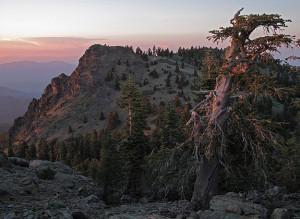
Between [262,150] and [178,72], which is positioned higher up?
[178,72]

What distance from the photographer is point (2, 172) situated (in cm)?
1608

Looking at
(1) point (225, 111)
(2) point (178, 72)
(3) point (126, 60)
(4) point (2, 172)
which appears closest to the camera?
(1) point (225, 111)

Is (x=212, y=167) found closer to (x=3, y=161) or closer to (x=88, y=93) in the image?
(x=3, y=161)

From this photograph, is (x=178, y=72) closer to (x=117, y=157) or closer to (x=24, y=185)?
(x=117, y=157)

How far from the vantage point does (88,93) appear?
127938mm

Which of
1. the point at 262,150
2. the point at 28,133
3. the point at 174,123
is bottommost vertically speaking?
the point at 28,133

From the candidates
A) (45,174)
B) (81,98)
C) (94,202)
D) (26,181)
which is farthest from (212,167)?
(81,98)

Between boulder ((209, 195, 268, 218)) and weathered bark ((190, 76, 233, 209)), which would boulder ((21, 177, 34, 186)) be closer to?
weathered bark ((190, 76, 233, 209))

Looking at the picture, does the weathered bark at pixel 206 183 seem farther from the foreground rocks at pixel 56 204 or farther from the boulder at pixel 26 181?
the boulder at pixel 26 181

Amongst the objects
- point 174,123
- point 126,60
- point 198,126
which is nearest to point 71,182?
point 174,123

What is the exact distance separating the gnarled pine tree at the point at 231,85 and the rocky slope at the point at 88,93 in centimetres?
9375

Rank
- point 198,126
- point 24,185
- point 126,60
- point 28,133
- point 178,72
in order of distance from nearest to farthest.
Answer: point 198,126, point 24,185, point 28,133, point 178,72, point 126,60

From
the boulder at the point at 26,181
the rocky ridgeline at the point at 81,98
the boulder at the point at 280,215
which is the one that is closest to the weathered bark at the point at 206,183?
the boulder at the point at 280,215

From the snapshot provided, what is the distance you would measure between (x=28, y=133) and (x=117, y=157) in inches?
4643
